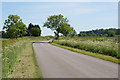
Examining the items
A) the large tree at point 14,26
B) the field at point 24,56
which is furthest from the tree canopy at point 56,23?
the field at point 24,56

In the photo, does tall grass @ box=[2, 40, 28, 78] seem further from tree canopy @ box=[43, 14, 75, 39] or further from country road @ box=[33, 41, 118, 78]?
tree canopy @ box=[43, 14, 75, 39]

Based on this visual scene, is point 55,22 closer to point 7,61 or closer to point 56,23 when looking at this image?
point 56,23

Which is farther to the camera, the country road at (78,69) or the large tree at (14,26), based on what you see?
the large tree at (14,26)

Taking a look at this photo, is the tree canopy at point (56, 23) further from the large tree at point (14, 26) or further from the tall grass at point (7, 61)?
the tall grass at point (7, 61)

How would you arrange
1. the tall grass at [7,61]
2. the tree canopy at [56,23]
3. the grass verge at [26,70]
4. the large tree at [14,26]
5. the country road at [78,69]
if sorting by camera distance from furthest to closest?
the tree canopy at [56,23] → the large tree at [14,26] → the grass verge at [26,70] → the country road at [78,69] → the tall grass at [7,61]

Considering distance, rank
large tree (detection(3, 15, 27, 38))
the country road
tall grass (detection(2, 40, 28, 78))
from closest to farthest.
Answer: tall grass (detection(2, 40, 28, 78)) → the country road → large tree (detection(3, 15, 27, 38))

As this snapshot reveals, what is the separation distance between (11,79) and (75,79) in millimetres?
3351

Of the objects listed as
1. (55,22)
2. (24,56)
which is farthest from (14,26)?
(24,56)

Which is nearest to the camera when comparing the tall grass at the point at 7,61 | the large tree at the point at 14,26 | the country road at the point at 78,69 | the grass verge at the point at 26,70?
the tall grass at the point at 7,61

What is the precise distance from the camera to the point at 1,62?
8.23 m

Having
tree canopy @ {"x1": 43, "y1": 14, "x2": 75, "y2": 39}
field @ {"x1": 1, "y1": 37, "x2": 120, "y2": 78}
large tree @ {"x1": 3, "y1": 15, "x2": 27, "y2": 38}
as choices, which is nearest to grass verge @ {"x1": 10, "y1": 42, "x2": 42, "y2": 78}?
field @ {"x1": 1, "y1": 37, "x2": 120, "y2": 78}

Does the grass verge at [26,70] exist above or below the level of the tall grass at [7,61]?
below

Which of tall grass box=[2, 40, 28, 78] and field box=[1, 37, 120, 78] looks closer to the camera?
tall grass box=[2, 40, 28, 78]

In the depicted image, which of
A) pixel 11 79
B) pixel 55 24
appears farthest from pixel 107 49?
pixel 55 24
